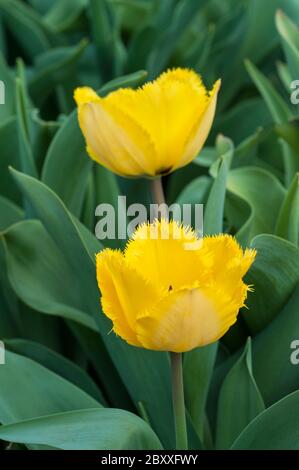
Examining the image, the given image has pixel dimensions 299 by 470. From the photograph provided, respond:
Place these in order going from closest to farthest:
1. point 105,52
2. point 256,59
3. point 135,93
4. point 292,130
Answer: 1. point 135,93
2. point 292,130
3. point 105,52
4. point 256,59

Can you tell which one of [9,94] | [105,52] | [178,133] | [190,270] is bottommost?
[190,270]

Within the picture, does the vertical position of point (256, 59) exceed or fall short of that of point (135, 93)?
it exceeds it

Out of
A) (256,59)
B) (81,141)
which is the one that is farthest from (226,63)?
(81,141)

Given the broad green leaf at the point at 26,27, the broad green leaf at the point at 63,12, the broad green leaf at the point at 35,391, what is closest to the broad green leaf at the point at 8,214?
the broad green leaf at the point at 35,391

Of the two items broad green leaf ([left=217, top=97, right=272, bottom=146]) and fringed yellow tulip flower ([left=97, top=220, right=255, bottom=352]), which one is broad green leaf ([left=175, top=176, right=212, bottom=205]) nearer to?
broad green leaf ([left=217, top=97, right=272, bottom=146])

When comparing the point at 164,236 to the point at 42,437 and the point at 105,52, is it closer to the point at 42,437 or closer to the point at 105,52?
the point at 42,437

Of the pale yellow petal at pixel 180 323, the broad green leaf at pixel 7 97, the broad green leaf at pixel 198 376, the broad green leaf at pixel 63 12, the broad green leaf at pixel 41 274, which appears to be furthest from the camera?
the broad green leaf at pixel 63 12

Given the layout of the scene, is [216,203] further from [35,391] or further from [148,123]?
[35,391]

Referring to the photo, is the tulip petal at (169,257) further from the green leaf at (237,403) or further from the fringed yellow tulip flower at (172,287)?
the green leaf at (237,403)
